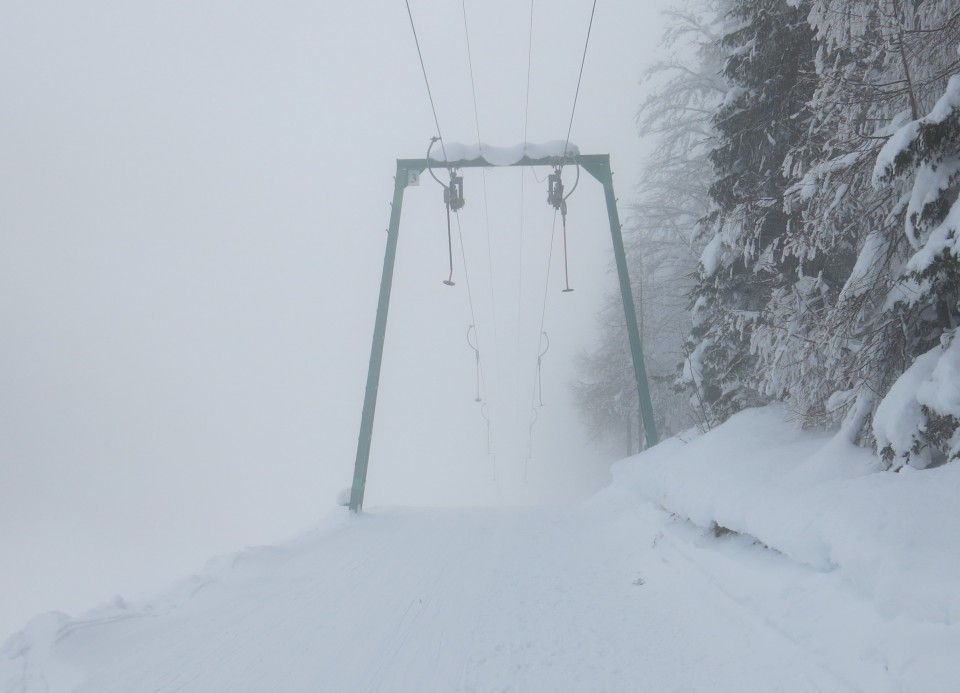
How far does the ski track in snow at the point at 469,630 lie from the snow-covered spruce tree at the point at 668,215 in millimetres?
8132

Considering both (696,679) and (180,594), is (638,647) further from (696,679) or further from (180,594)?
(180,594)

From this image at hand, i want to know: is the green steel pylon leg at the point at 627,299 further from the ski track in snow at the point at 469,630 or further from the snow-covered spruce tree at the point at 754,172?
the ski track in snow at the point at 469,630

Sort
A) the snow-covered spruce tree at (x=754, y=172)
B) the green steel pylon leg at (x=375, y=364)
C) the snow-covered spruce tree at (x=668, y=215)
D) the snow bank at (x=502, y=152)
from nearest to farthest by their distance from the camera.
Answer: the snow-covered spruce tree at (x=754, y=172), the green steel pylon leg at (x=375, y=364), the snow bank at (x=502, y=152), the snow-covered spruce tree at (x=668, y=215)

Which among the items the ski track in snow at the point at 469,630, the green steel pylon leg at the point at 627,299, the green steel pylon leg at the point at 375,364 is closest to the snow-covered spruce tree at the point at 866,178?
the ski track in snow at the point at 469,630

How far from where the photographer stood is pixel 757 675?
3033mm

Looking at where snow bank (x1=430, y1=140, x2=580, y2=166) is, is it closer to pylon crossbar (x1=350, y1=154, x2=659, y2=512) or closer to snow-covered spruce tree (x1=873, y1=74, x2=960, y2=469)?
pylon crossbar (x1=350, y1=154, x2=659, y2=512)

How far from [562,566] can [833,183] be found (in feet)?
15.2

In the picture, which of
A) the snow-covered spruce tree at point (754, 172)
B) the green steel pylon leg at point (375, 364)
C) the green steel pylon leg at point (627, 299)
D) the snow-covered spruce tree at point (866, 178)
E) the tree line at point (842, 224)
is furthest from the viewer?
the green steel pylon leg at point (627, 299)

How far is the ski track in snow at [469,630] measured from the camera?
3.24 meters

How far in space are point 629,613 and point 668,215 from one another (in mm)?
16139

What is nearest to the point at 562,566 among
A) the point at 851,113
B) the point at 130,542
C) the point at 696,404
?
the point at 851,113

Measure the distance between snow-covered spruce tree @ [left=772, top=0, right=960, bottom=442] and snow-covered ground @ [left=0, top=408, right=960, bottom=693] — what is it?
2.89 ft

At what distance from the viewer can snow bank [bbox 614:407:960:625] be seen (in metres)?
2.70

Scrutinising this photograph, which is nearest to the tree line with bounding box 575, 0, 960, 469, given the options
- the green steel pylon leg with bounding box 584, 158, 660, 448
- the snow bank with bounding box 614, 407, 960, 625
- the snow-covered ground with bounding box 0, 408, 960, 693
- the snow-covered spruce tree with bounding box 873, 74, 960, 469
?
the snow-covered spruce tree with bounding box 873, 74, 960, 469
